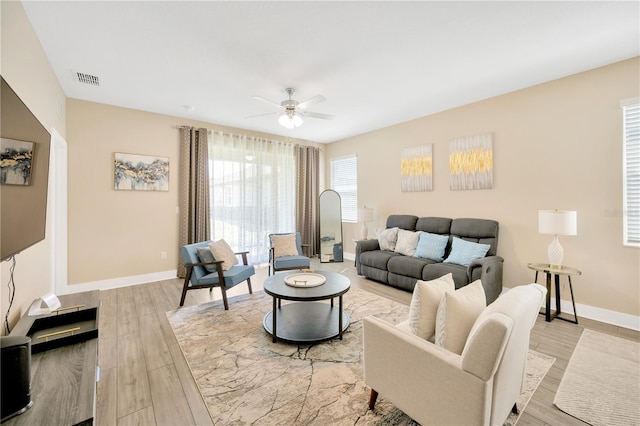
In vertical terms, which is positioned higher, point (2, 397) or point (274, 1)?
point (274, 1)

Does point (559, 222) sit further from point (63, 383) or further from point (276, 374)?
point (63, 383)

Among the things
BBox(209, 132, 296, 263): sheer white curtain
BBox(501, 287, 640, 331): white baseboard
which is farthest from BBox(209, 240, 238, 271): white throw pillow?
BBox(501, 287, 640, 331): white baseboard

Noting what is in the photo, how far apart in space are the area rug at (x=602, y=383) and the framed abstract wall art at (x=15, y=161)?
3.40m

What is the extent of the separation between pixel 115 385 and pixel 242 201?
12.2ft

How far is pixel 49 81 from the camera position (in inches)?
114

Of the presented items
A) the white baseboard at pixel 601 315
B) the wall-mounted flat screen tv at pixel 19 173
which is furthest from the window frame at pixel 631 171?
the wall-mounted flat screen tv at pixel 19 173

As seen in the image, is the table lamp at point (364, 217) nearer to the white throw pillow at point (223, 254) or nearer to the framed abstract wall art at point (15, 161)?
the white throw pillow at point (223, 254)

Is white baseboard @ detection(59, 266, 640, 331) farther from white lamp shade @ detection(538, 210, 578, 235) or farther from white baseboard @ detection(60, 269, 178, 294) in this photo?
white lamp shade @ detection(538, 210, 578, 235)

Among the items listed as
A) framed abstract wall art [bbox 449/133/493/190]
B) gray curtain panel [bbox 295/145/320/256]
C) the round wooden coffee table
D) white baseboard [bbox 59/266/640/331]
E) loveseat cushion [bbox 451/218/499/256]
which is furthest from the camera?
gray curtain panel [bbox 295/145/320/256]

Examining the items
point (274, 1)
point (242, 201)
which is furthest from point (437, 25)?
point (242, 201)

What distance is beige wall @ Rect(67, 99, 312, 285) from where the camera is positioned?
396 centimetres

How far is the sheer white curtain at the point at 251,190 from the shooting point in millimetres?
5152

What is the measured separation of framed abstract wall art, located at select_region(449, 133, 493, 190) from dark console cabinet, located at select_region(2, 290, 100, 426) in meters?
4.56

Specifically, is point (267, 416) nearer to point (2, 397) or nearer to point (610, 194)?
point (2, 397)
